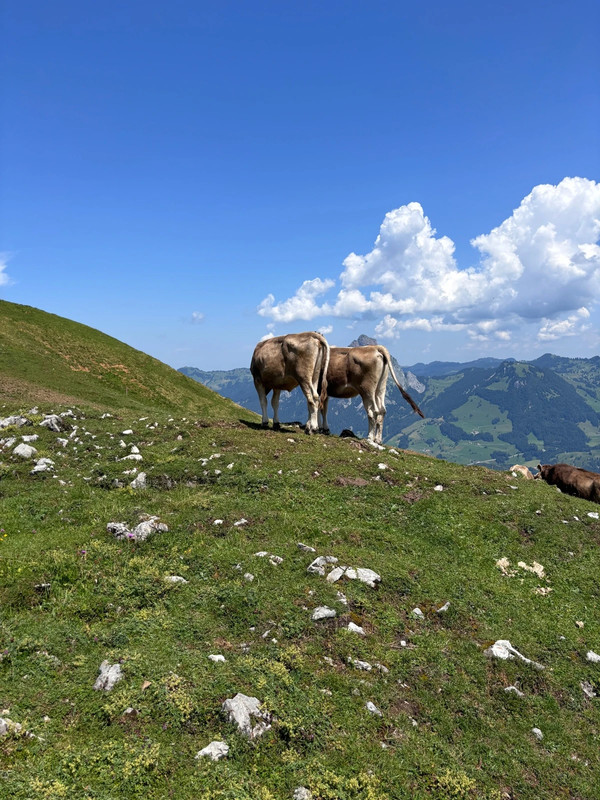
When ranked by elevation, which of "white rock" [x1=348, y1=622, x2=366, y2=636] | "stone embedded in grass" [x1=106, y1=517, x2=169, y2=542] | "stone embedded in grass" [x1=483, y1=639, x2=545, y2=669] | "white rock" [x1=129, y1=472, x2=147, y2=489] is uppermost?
"white rock" [x1=129, y1=472, x2=147, y2=489]

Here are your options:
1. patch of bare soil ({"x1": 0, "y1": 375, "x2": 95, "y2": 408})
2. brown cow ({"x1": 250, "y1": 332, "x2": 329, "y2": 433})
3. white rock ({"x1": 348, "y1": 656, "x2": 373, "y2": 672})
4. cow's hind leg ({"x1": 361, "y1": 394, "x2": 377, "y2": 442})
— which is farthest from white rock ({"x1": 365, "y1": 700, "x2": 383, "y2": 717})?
patch of bare soil ({"x1": 0, "y1": 375, "x2": 95, "y2": 408})

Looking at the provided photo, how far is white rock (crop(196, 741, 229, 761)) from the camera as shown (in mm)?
5465

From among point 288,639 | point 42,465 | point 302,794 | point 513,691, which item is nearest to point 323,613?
point 288,639

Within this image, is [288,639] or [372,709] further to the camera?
[288,639]

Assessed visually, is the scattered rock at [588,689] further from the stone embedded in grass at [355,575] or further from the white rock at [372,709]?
the white rock at [372,709]

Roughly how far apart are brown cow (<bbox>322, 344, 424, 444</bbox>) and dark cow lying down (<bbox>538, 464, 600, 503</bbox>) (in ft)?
26.5

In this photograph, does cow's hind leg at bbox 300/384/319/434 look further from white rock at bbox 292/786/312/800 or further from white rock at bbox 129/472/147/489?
white rock at bbox 292/786/312/800

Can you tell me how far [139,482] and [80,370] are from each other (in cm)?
4109

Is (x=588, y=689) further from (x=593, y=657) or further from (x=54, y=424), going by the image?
(x=54, y=424)

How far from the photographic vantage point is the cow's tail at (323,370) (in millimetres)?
20258

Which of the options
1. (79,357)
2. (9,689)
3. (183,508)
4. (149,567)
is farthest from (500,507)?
(79,357)

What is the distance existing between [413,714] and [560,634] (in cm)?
436

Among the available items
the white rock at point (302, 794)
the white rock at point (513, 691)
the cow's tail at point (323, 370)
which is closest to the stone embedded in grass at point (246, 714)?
the white rock at point (302, 794)

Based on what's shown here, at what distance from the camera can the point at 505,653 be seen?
818cm
